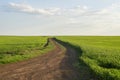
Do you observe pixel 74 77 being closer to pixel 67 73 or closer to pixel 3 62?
pixel 67 73

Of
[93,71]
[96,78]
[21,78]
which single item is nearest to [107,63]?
[93,71]

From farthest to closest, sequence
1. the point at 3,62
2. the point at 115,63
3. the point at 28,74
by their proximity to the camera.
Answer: the point at 3,62 → the point at 115,63 → the point at 28,74

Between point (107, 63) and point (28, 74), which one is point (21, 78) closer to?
point (28, 74)

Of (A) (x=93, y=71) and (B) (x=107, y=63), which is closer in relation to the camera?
(A) (x=93, y=71)

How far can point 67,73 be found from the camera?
18844 mm

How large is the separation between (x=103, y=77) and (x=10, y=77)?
6.78m

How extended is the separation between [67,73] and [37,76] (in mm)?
2738

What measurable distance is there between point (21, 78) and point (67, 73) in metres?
4.05

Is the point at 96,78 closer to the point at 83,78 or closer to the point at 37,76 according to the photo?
the point at 83,78

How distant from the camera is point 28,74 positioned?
18094 millimetres

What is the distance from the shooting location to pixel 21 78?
1661 centimetres

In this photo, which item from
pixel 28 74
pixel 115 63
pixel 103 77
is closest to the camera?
pixel 103 77

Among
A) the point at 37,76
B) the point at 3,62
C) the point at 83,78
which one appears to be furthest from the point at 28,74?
the point at 3,62

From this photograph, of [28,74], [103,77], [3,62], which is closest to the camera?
[103,77]
